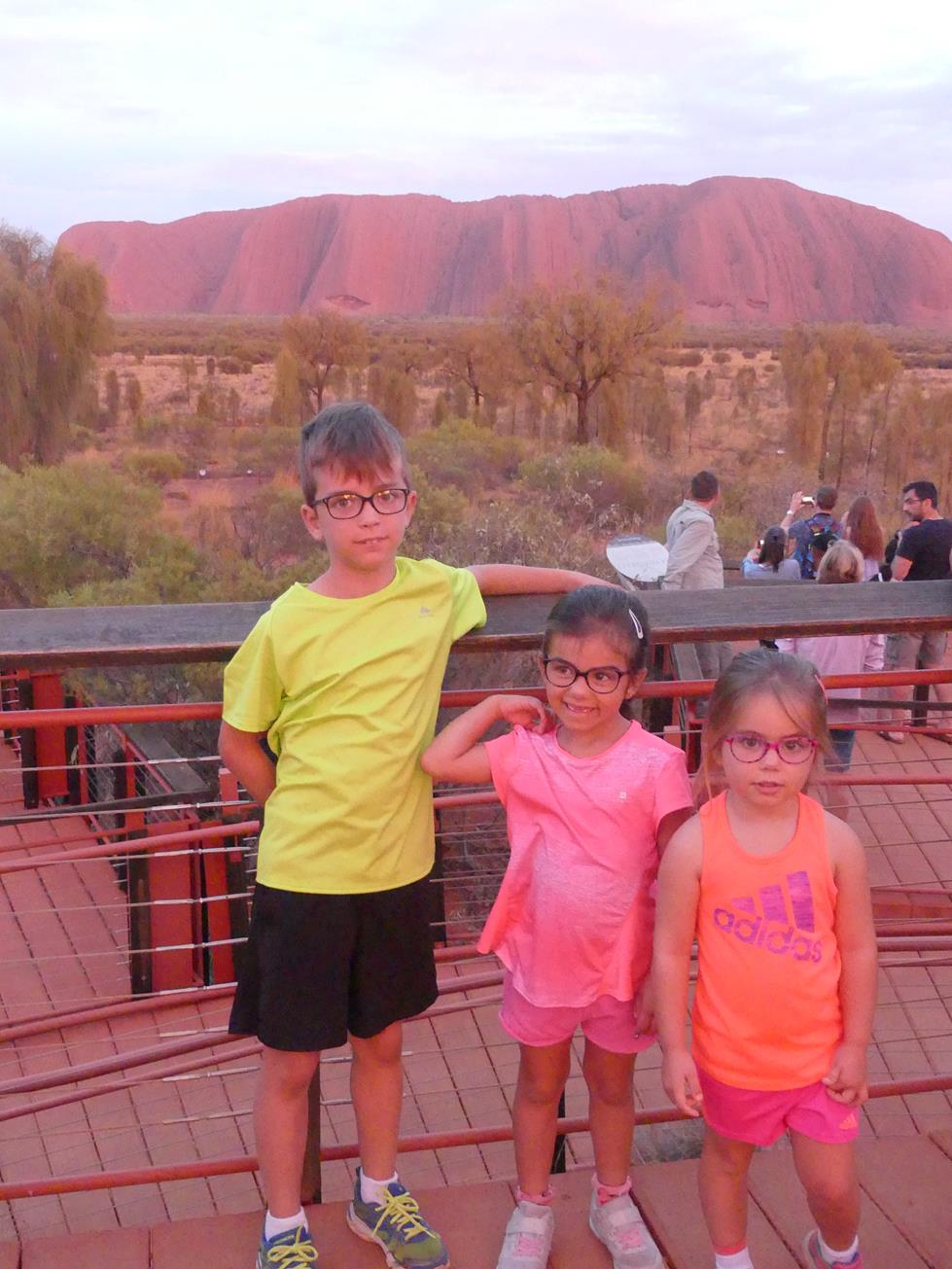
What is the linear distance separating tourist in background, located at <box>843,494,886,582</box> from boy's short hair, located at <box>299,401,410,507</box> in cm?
618

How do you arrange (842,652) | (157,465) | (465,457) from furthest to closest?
(157,465) < (465,457) < (842,652)

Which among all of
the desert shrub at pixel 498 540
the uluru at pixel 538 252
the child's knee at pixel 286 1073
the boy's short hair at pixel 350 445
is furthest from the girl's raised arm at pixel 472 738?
the uluru at pixel 538 252

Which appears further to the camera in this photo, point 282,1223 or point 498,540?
point 498,540

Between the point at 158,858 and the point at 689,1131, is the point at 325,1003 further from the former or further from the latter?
the point at 158,858

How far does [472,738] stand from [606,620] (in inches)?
10.5

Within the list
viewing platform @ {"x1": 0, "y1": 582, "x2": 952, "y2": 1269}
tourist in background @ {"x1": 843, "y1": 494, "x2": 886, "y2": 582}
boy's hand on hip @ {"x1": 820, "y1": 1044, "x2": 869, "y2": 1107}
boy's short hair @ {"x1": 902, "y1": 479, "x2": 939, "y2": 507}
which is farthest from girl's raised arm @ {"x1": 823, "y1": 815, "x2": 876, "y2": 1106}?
boy's short hair @ {"x1": 902, "y1": 479, "x2": 939, "y2": 507}

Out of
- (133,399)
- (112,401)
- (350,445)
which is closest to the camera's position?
(350,445)

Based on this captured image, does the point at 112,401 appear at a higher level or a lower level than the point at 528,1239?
higher

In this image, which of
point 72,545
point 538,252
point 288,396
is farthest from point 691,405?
point 538,252

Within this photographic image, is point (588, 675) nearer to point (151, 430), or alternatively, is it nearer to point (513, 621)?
point (513, 621)

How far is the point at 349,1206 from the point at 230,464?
22.6 m

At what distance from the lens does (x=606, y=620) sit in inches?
69.5

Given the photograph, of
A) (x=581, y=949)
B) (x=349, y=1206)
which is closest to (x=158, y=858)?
(x=349, y=1206)

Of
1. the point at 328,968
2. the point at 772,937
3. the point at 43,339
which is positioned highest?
the point at 43,339
